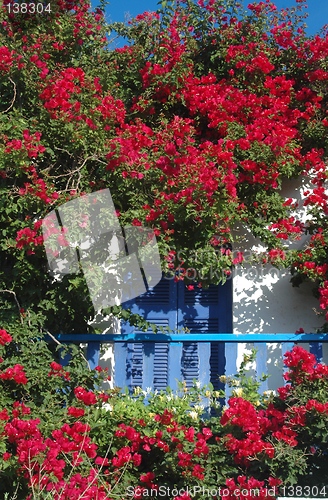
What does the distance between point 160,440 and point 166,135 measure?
261cm

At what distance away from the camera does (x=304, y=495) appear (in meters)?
2.79

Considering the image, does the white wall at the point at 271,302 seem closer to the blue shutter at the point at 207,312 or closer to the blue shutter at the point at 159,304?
the blue shutter at the point at 207,312

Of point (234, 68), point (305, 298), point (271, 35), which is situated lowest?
point (305, 298)

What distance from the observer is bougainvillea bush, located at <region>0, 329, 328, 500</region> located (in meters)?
2.63

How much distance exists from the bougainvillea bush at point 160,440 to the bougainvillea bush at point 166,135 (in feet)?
2.62

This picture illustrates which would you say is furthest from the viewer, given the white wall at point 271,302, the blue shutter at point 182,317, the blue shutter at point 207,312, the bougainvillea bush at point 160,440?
the blue shutter at point 207,312

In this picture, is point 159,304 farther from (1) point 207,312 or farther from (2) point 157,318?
(1) point 207,312

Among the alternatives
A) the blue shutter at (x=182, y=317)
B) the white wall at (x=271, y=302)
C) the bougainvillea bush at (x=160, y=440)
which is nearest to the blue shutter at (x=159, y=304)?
the blue shutter at (x=182, y=317)

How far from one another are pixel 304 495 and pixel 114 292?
197cm

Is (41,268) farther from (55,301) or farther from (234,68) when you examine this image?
(234,68)

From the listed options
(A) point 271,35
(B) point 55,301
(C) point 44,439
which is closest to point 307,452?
(C) point 44,439

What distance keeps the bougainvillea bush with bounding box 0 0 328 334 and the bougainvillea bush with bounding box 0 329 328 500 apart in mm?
799

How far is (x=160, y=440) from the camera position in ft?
9.25

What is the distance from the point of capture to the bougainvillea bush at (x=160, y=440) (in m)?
2.63
